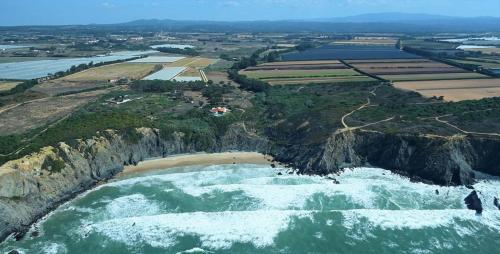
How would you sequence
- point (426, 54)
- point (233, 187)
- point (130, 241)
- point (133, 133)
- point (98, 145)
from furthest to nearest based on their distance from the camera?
point (426, 54), point (133, 133), point (98, 145), point (233, 187), point (130, 241)

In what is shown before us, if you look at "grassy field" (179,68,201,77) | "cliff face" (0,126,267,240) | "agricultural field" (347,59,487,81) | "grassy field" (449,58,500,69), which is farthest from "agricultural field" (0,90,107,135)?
"grassy field" (449,58,500,69)

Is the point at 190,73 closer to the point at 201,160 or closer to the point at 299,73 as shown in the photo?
the point at 299,73

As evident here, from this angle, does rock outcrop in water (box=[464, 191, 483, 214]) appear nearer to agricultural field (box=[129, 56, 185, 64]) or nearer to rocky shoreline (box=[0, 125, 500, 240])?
rocky shoreline (box=[0, 125, 500, 240])

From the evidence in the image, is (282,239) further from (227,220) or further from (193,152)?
(193,152)

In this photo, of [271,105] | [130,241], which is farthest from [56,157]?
[271,105]

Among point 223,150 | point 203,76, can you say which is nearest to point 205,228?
point 223,150

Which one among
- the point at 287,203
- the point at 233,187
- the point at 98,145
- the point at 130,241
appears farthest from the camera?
the point at 98,145
